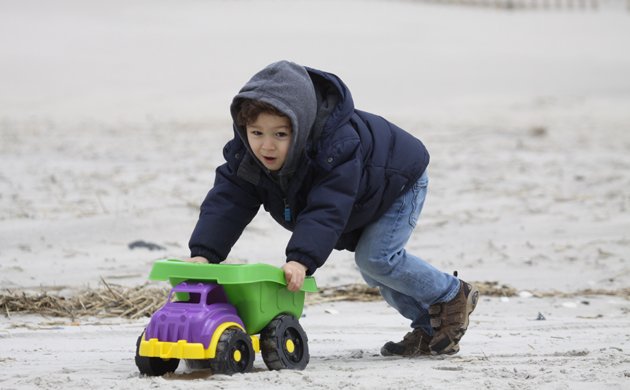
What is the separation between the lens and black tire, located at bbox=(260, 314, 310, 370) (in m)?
3.30

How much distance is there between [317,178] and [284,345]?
1.83 ft

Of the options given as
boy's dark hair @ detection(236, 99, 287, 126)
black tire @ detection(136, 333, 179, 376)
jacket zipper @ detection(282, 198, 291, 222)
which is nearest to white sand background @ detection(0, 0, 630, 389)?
black tire @ detection(136, 333, 179, 376)

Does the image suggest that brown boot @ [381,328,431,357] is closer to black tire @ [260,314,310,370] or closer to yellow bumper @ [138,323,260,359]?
black tire @ [260,314,310,370]

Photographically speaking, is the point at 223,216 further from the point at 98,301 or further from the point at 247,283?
the point at 98,301

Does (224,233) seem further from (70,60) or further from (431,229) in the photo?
(70,60)

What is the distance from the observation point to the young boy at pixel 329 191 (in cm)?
336

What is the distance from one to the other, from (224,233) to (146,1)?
18.6 metres

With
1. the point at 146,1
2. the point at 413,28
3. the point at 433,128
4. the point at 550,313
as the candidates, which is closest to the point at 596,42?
the point at 413,28

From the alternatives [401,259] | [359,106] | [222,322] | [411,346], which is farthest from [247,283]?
[359,106]

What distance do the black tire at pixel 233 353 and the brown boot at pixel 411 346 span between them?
0.76 metres

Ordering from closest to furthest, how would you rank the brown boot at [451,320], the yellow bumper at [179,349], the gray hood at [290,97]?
the yellow bumper at [179,349] < the gray hood at [290,97] < the brown boot at [451,320]

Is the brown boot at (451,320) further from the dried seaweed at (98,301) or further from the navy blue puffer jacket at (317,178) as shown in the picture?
the dried seaweed at (98,301)

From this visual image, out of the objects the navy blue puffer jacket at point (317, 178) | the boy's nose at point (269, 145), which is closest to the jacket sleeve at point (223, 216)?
the navy blue puffer jacket at point (317, 178)

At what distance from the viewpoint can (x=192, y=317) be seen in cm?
316
